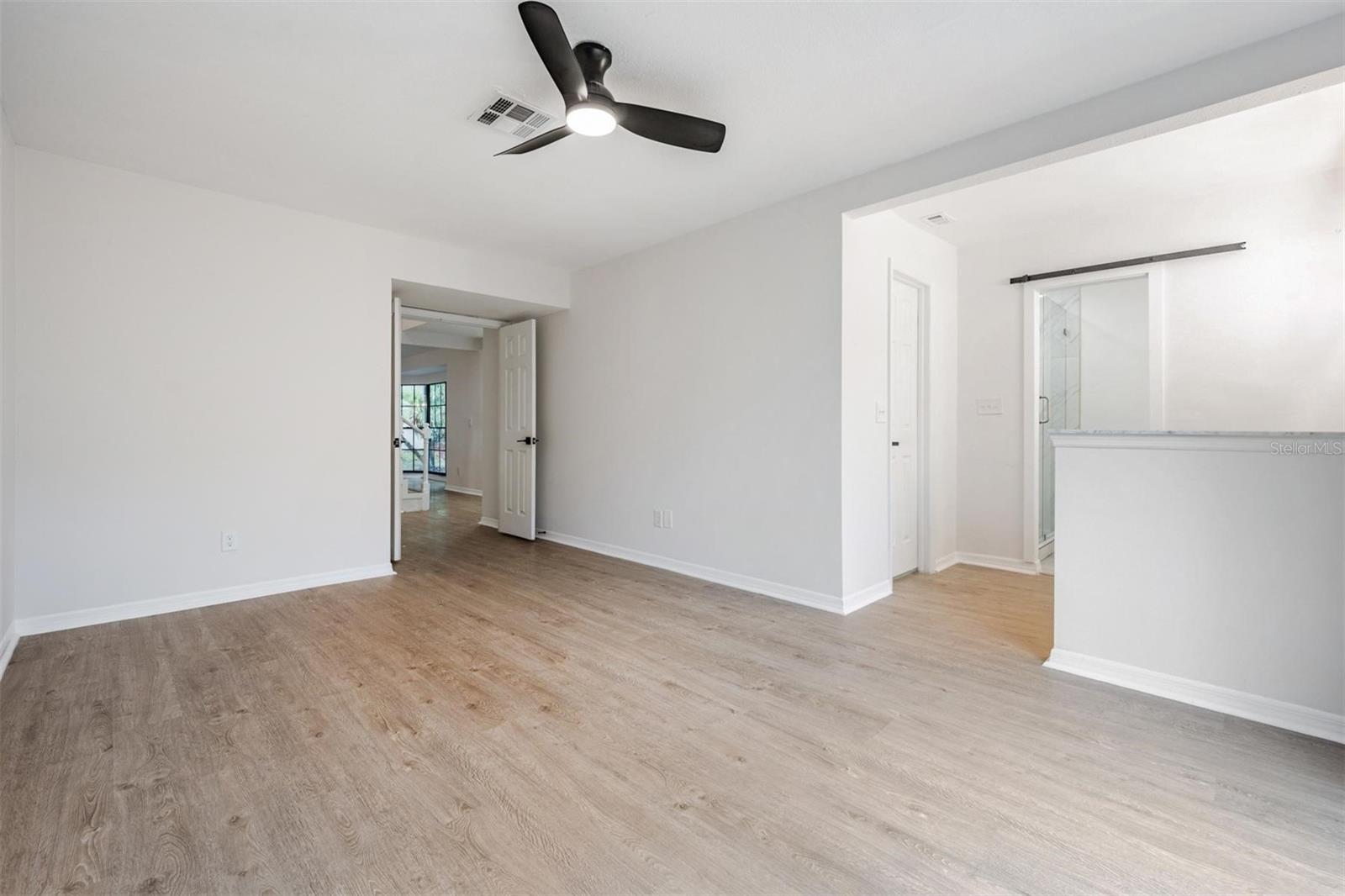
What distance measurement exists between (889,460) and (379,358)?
359 centimetres

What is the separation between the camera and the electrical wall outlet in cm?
454

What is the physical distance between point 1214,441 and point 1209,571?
0.50 meters

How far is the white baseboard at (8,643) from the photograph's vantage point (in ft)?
8.58

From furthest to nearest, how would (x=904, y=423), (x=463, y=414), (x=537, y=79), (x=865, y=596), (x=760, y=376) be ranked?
(x=463, y=414), (x=904, y=423), (x=760, y=376), (x=865, y=596), (x=537, y=79)

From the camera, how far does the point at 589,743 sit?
200cm

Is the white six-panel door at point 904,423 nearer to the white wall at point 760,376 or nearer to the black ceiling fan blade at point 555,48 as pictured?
the white wall at point 760,376

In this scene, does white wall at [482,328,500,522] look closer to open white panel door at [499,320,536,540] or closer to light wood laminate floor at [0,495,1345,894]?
open white panel door at [499,320,536,540]

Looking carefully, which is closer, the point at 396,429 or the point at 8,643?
the point at 8,643

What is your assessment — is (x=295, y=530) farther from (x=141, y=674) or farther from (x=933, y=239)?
(x=933, y=239)

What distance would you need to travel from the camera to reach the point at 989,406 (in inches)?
181

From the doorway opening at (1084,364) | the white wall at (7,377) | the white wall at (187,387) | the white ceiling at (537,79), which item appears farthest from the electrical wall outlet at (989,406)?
the white wall at (7,377)

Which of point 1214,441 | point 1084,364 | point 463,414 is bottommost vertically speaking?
point 1214,441

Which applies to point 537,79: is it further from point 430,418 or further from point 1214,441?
point 430,418

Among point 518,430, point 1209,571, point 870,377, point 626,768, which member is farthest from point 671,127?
point 518,430
